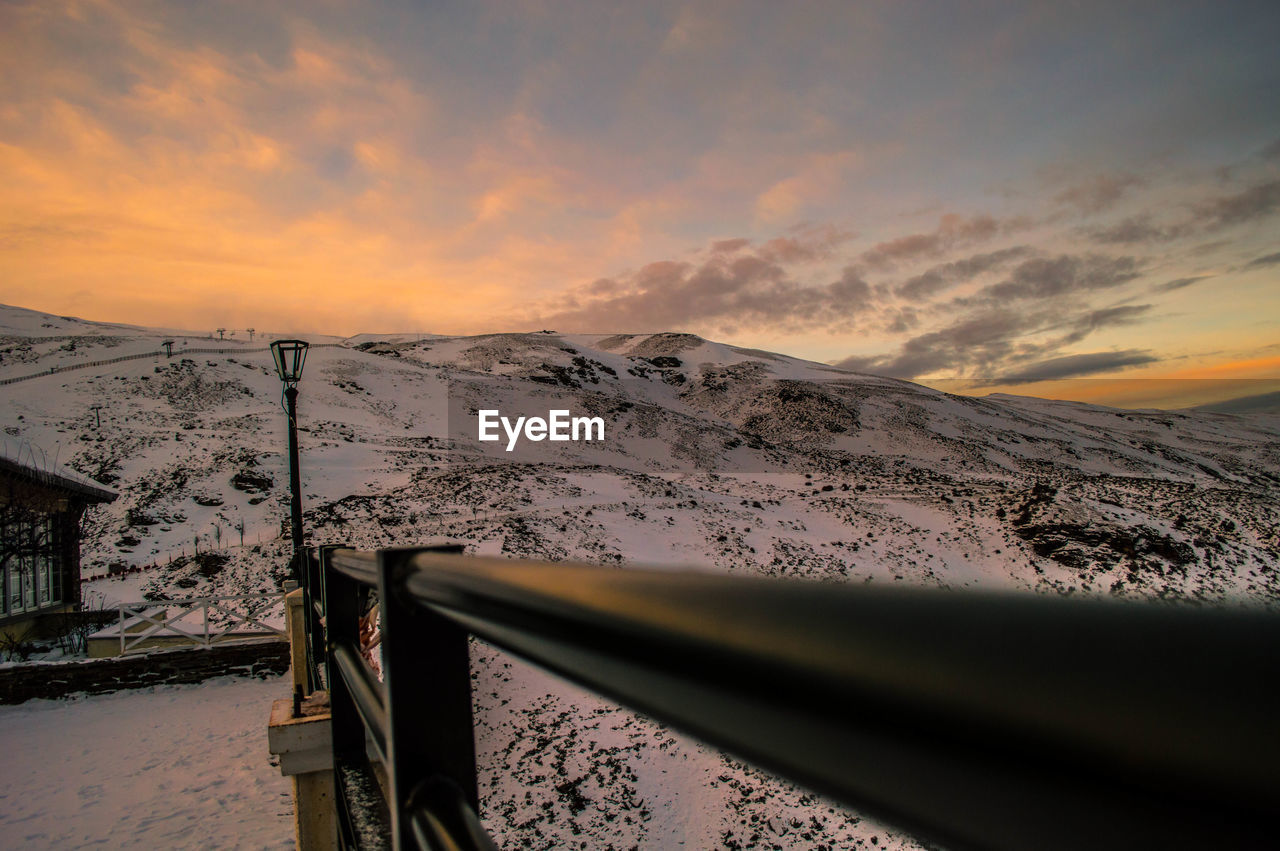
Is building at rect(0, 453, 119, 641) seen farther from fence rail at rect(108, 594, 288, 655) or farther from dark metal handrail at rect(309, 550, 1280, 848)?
dark metal handrail at rect(309, 550, 1280, 848)

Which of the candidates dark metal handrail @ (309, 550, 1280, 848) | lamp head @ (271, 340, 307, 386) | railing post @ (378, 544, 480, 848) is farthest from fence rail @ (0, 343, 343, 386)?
dark metal handrail @ (309, 550, 1280, 848)

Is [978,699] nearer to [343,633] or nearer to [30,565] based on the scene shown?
[343,633]

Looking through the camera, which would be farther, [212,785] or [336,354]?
[336,354]

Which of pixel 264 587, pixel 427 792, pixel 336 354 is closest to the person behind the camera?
pixel 427 792

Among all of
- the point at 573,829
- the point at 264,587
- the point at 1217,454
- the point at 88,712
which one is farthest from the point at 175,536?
the point at 1217,454

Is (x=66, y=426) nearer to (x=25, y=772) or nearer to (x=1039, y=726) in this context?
(x=25, y=772)

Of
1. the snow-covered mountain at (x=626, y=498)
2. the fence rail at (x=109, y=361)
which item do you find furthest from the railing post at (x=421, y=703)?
the fence rail at (x=109, y=361)
